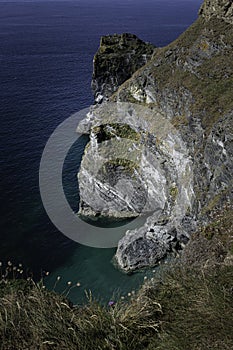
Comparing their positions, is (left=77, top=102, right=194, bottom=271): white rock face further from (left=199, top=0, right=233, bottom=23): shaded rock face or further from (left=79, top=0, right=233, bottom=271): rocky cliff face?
(left=199, top=0, right=233, bottom=23): shaded rock face

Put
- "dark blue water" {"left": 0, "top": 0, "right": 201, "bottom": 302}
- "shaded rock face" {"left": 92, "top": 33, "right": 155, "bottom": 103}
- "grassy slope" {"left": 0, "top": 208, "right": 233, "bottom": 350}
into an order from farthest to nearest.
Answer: "shaded rock face" {"left": 92, "top": 33, "right": 155, "bottom": 103} < "dark blue water" {"left": 0, "top": 0, "right": 201, "bottom": 302} < "grassy slope" {"left": 0, "top": 208, "right": 233, "bottom": 350}

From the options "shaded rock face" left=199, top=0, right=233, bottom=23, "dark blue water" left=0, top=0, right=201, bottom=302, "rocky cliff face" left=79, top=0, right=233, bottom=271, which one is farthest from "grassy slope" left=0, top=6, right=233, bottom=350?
"shaded rock face" left=199, top=0, right=233, bottom=23

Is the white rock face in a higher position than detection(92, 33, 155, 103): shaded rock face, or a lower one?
lower

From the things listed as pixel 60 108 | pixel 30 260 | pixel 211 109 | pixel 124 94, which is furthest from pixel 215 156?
pixel 60 108

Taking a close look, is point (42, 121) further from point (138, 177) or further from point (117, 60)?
point (138, 177)

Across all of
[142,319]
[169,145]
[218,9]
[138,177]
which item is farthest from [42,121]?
[142,319]
